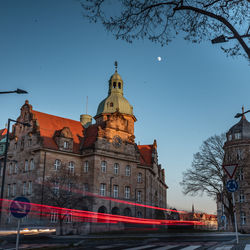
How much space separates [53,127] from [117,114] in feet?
33.5

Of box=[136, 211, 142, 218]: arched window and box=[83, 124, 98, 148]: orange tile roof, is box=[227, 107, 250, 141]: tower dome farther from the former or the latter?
box=[83, 124, 98, 148]: orange tile roof

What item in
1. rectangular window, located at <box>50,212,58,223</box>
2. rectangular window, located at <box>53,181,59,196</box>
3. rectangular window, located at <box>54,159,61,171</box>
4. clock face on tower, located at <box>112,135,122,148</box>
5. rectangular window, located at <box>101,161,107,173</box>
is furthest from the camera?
Result: clock face on tower, located at <box>112,135,122,148</box>

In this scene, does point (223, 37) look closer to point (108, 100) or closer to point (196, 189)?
point (196, 189)

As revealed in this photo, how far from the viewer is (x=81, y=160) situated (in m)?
50.8

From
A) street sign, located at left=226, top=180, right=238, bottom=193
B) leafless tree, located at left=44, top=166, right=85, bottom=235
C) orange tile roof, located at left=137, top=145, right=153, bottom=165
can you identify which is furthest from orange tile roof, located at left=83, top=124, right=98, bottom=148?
street sign, located at left=226, top=180, right=238, bottom=193

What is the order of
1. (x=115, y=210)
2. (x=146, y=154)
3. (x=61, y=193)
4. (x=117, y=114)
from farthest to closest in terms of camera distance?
(x=146, y=154) < (x=117, y=114) < (x=115, y=210) < (x=61, y=193)

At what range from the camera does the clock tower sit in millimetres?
52375

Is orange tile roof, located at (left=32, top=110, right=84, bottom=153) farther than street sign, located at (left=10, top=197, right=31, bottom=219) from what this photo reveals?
Yes

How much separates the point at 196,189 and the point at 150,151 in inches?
1076

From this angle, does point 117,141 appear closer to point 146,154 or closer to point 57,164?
point 57,164

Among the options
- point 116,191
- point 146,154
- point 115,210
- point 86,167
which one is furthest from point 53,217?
point 146,154

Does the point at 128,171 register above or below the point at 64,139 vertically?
below

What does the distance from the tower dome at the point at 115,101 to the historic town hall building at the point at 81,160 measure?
9.21m

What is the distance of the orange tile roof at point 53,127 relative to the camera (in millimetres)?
48281
